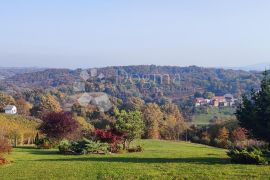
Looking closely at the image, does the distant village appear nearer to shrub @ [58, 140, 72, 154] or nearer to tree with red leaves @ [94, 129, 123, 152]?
tree with red leaves @ [94, 129, 123, 152]

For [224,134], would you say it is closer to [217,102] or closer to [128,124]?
[128,124]

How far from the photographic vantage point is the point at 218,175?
15.3m

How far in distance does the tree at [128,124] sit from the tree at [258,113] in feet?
35.2

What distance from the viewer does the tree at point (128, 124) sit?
100ft

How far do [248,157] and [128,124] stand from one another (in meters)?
13.3

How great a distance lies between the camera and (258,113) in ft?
69.1

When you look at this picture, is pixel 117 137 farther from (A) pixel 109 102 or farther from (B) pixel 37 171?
(A) pixel 109 102

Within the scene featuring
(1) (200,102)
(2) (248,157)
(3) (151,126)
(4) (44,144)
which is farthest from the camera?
(1) (200,102)

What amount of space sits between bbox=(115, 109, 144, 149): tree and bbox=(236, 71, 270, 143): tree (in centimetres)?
1073

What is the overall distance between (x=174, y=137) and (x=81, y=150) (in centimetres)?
4994

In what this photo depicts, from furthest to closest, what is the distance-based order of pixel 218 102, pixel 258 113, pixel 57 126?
pixel 218 102
pixel 57 126
pixel 258 113

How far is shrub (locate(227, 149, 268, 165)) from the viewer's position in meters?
18.3

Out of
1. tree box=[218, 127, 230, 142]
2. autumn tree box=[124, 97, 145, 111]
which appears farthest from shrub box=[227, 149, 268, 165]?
autumn tree box=[124, 97, 145, 111]

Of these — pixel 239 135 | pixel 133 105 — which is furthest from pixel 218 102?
pixel 239 135
